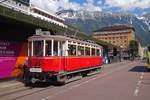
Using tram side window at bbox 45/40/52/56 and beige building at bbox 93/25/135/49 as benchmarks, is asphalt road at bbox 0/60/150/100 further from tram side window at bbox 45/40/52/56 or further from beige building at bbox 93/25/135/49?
beige building at bbox 93/25/135/49

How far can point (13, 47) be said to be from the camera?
2425 cm

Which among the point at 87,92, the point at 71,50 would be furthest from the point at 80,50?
the point at 87,92

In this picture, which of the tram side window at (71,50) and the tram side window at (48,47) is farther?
the tram side window at (71,50)

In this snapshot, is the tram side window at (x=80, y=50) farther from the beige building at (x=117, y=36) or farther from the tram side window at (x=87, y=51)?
the beige building at (x=117, y=36)

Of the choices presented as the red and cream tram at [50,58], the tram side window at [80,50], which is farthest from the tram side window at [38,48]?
the tram side window at [80,50]

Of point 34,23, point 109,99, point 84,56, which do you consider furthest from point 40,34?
point 109,99

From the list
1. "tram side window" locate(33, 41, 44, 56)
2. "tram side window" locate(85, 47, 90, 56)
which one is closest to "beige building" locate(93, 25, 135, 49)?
"tram side window" locate(85, 47, 90, 56)

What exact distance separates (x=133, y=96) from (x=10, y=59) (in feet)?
36.0

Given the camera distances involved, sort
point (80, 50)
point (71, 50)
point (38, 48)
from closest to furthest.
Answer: point (38, 48) < point (71, 50) < point (80, 50)

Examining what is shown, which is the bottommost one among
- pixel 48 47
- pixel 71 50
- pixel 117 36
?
pixel 71 50

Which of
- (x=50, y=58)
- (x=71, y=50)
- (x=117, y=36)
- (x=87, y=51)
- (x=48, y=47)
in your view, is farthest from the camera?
(x=117, y=36)

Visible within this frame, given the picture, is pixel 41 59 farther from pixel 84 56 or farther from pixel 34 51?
pixel 84 56

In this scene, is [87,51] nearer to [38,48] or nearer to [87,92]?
[38,48]

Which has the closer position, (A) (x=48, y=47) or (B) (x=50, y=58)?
(B) (x=50, y=58)
